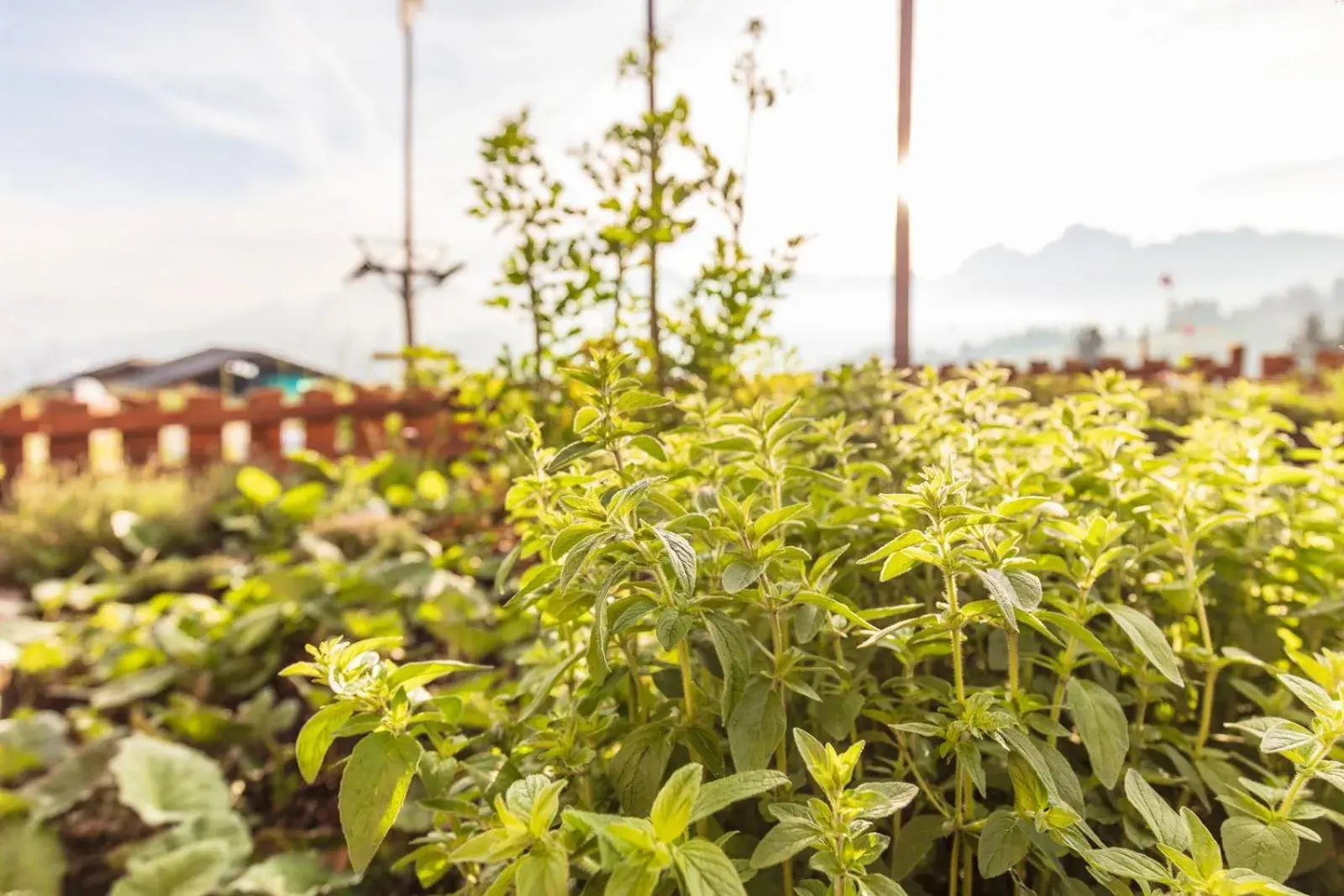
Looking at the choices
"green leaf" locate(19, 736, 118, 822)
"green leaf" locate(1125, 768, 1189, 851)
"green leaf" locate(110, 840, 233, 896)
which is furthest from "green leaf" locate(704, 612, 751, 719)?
"green leaf" locate(19, 736, 118, 822)

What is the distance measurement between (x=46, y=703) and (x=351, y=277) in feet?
34.5

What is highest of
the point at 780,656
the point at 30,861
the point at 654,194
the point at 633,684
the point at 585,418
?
the point at 654,194

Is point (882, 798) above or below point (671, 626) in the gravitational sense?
below

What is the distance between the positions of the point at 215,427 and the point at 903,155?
4985 millimetres

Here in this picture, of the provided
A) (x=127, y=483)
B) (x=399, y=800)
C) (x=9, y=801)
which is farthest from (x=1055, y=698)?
(x=127, y=483)

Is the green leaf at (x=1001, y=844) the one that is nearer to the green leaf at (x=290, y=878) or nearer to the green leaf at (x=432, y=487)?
the green leaf at (x=290, y=878)

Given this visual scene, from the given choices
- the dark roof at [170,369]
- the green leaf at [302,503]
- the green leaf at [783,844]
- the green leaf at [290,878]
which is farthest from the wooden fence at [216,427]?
the dark roof at [170,369]

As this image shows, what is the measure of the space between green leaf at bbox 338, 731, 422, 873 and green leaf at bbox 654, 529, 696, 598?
0.31 meters

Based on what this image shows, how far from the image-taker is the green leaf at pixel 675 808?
0.65 meters

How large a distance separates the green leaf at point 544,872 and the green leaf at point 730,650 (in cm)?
19

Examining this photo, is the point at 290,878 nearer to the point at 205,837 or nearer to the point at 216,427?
the point at 205,837

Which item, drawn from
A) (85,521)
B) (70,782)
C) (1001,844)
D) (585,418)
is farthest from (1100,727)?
(85,521)

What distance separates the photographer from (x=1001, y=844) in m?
0.80

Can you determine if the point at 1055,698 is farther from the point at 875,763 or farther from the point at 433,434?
the point at 433,434
